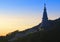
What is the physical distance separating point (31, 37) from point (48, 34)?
16.6 feet

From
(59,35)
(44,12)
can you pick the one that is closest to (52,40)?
(59,35)

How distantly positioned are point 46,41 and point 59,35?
2.45 meters

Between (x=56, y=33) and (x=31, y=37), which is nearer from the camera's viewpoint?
(x=56, y=33)

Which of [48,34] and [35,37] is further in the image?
[35,37]

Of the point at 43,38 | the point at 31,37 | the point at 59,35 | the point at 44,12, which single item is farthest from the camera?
the point at 44,12

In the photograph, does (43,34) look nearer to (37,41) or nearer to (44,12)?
(37,41)

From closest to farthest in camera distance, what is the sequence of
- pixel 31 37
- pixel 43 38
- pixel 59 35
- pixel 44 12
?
1. pixel 59 35
2. pixel 43 38
3. pixel 31 37
4. pixel 44 12

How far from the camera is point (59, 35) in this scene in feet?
127

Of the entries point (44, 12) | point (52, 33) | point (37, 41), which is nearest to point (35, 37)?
point (37, 41)

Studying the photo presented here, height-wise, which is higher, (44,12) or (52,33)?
(44,12)

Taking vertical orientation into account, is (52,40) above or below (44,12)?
below

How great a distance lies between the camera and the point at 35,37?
43750 mm

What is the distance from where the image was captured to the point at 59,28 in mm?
39531

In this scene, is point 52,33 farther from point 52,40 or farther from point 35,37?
point 35,37
